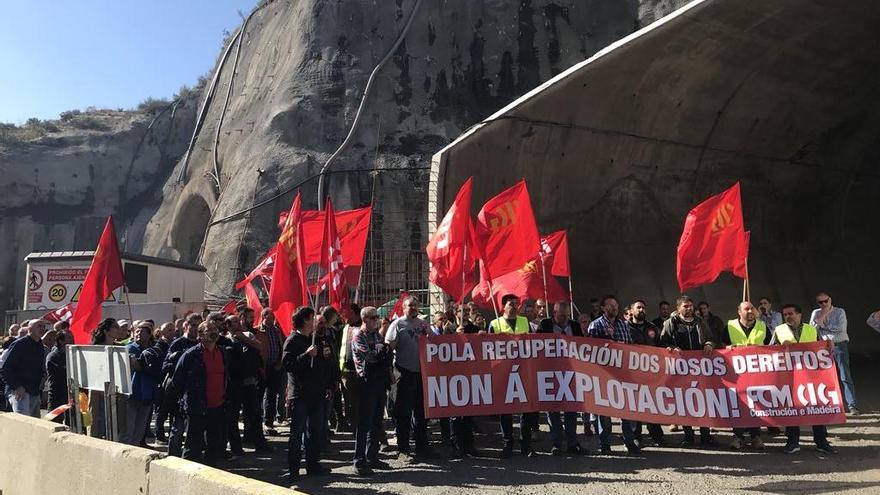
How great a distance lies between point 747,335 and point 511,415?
2974 mm

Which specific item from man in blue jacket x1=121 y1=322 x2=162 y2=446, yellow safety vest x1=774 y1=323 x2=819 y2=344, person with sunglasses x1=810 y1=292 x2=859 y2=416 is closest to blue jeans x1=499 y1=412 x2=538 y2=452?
yellow safety vest x1=774 y1=323 x2=819 y2=344

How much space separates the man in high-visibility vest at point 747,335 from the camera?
846 cm

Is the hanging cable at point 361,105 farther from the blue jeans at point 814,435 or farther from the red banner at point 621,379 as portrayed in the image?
the blue jeans at point 814,435

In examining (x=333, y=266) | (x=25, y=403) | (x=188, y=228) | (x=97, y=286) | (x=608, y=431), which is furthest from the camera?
(x=188, y=228)

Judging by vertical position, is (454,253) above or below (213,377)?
above

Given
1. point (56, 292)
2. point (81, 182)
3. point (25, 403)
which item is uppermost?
point (81, 182)

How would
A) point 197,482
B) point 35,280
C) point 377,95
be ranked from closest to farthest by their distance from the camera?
point 197,482
point 35,280
point 377,95

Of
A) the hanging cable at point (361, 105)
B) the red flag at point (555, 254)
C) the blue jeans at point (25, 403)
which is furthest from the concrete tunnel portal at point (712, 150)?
the hanging cable at point (361, 105)

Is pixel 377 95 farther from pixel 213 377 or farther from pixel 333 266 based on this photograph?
pixel 213 377

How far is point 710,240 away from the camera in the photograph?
10.2 meters

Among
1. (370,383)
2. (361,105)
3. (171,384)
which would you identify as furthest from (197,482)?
(361,105)

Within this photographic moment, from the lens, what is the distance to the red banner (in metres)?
8.13

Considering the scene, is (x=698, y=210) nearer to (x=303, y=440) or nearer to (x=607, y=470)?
(x=607, y=470)

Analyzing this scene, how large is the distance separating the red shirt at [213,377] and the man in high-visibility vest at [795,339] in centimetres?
636
